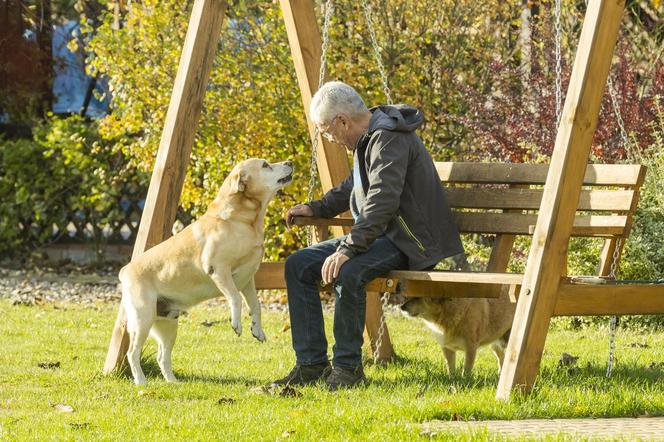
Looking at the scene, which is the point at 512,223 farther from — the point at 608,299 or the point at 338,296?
the point at 338,296

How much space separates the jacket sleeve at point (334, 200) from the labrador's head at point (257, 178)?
0.24 metres

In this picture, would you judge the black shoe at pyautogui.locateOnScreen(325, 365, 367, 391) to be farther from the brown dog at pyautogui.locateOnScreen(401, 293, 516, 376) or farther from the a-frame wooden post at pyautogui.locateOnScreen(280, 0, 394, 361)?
the a-frame wooden post at pyautogui.locateOnScreen(280, 0, 394, 361)

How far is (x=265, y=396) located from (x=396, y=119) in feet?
5.18

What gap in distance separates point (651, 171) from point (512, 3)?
305 centimetres

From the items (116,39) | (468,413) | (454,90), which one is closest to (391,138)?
(468,413)

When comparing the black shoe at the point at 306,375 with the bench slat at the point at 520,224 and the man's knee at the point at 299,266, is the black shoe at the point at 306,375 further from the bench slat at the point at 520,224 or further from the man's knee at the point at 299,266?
the bench slat at the point at 520,224

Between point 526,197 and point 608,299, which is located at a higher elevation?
point 526,197

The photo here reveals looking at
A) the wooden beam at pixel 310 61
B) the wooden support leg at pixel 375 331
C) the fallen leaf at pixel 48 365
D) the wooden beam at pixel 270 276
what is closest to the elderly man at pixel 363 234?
the wooden beam at pixel 270 276

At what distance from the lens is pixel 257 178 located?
245 inches

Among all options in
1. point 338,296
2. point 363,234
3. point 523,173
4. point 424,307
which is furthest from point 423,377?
point 523,173

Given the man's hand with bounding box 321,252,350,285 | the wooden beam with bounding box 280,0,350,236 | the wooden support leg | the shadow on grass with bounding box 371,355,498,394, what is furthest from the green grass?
the wooden beam with bounding box 280,0,350,236

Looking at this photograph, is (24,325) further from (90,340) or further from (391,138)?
(391,138)

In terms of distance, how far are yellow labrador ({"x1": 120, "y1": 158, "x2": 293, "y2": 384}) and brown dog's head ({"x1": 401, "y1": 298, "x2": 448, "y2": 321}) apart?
2.73ft

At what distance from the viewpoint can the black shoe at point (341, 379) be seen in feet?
18.0
